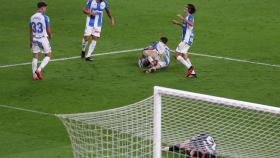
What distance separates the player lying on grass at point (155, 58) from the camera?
76.6 feet

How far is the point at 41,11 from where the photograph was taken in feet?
73.5

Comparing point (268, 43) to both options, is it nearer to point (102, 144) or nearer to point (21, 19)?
point (21, 19)

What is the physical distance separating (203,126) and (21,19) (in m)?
15.1

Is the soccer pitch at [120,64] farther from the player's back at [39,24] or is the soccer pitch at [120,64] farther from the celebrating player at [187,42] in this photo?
the player's back at [39,24]

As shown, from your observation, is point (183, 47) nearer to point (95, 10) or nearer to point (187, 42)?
point (187, 42)

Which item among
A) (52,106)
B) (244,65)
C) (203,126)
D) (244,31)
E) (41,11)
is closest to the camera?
(203,126)

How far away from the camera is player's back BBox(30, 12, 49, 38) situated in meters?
22.2

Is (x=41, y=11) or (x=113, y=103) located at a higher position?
(x=41, y=11)

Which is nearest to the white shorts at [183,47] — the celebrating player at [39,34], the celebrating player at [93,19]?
the celebrating player at [93,19]

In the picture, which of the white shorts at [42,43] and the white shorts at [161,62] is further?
the white shorts at [161,62]

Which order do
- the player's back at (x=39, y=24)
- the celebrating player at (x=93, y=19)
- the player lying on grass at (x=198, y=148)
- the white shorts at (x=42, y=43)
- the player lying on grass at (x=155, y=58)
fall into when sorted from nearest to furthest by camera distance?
the player lying on grass at (x=198, y=148) → the player's back at (x=39, y=24) → the white shorts at (x=42, y=43) → the player lying on grass at (x=155, y=58) → the celebrating player at (x=93, y=19)

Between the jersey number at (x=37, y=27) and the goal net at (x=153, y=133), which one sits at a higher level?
the jersey number at (x=37, y=27)

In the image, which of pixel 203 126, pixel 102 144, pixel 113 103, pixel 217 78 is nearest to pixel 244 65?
pixel 217 78

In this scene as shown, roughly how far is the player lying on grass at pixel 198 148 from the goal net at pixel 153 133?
97 mm
